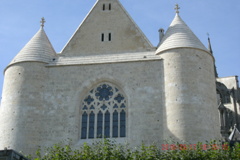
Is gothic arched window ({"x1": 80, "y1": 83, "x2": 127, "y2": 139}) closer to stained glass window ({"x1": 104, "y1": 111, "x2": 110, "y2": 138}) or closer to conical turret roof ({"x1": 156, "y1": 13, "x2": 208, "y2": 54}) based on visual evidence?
stained glass window ({"x1": 104, "y1": 111, "x2": 110, "y2": 138})

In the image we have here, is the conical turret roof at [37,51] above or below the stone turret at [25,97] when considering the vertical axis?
above

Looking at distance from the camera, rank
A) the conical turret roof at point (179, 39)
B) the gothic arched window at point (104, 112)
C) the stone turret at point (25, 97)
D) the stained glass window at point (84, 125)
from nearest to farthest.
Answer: the stone turret at point (25, 97) < the gothic arched window at point (104, 112) < the stained glass window at point (84, 125) < the conical turret roof at point (179, 39)

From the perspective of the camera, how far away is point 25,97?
20.6 meters

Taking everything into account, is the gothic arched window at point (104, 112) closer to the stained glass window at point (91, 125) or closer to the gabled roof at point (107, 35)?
the stained glass window at point (91, 125)

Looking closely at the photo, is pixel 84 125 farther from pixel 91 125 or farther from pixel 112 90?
pixel 112 90

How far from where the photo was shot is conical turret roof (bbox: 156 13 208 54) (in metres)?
20.8

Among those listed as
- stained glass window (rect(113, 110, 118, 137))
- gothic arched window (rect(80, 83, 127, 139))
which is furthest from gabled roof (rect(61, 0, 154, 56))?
stained glass window (rect(113, 110, 118, 137))

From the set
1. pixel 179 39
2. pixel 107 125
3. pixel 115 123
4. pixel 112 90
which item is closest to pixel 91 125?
pixel 107 125

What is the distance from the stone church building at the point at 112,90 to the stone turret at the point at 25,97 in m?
0.05

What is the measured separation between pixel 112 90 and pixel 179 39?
4099 millimetres

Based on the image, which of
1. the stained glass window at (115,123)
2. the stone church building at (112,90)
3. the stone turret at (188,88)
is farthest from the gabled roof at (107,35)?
the stained glass window at (115,123)

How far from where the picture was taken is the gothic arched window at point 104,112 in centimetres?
1988

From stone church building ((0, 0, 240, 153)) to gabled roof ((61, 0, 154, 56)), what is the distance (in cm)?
5

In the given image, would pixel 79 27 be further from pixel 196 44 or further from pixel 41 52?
pixel 196 44
